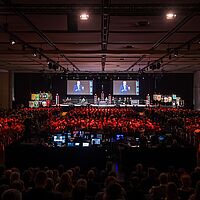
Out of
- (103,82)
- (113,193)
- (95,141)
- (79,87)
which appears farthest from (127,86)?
(113,193)

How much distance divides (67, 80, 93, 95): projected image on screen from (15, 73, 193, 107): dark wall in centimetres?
72

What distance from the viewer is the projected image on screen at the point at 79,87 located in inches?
1932

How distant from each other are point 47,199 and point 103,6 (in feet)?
17.0

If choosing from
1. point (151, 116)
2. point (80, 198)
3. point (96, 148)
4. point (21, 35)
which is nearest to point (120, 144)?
point (96, 148)

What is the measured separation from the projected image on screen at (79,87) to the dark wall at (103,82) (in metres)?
0.72

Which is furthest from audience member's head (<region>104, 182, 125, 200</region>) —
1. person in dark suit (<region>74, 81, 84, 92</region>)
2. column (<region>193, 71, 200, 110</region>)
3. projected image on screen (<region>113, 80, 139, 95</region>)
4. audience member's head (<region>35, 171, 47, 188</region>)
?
person in dark suit (<region>74, 81, 84, 92</region>)

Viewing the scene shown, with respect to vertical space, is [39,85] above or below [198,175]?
above

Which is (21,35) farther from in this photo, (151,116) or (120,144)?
(151,116)

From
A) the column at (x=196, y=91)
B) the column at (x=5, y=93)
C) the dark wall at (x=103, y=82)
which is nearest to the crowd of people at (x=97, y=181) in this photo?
the column at (x=5, y=93)

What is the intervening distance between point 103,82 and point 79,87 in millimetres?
3184

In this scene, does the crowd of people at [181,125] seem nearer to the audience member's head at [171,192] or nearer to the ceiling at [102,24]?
the ceiling at [102,24]

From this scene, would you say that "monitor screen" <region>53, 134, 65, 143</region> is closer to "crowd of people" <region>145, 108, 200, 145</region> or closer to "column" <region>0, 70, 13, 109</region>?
"crowd of people" <region>145, 108, 200, 145</region>

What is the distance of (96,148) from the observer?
50.4 feet

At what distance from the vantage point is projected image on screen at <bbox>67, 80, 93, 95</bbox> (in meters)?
49.1
